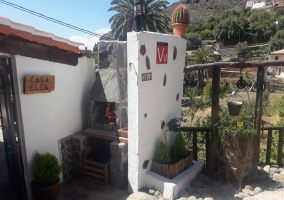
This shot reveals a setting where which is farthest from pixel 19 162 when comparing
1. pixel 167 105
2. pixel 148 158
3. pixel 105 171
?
pixel 167 105

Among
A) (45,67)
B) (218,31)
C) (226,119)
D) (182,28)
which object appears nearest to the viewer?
(45,67)

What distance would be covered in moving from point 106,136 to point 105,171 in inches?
32.1

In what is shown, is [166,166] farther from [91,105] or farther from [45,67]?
[45,67]

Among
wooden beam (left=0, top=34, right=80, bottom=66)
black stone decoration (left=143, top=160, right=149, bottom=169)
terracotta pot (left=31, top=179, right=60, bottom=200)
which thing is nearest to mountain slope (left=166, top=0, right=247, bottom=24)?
wooden beam (left=0, top=34, right=80, bottom=66)

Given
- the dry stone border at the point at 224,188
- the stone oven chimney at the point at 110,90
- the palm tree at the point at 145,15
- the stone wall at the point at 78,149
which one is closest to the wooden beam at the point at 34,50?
the stone oven chimney at the point at 110,90

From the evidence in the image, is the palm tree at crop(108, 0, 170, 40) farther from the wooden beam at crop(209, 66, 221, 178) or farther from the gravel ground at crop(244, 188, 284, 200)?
the gravel ground at crop(244, 188, 284, 200)

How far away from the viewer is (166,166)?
210 inches

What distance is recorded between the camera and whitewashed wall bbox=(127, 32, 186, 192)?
4.83 m

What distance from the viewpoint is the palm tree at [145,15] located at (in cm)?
2145

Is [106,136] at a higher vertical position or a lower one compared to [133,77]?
lower

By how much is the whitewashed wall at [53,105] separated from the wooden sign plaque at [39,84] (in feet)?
0.32

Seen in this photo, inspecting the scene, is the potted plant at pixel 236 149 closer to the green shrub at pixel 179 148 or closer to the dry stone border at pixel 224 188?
the dry stone border at pixel 224 188

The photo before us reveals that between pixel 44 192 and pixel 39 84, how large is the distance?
7.12ft

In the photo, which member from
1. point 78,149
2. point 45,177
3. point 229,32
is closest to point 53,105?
point 78,149
